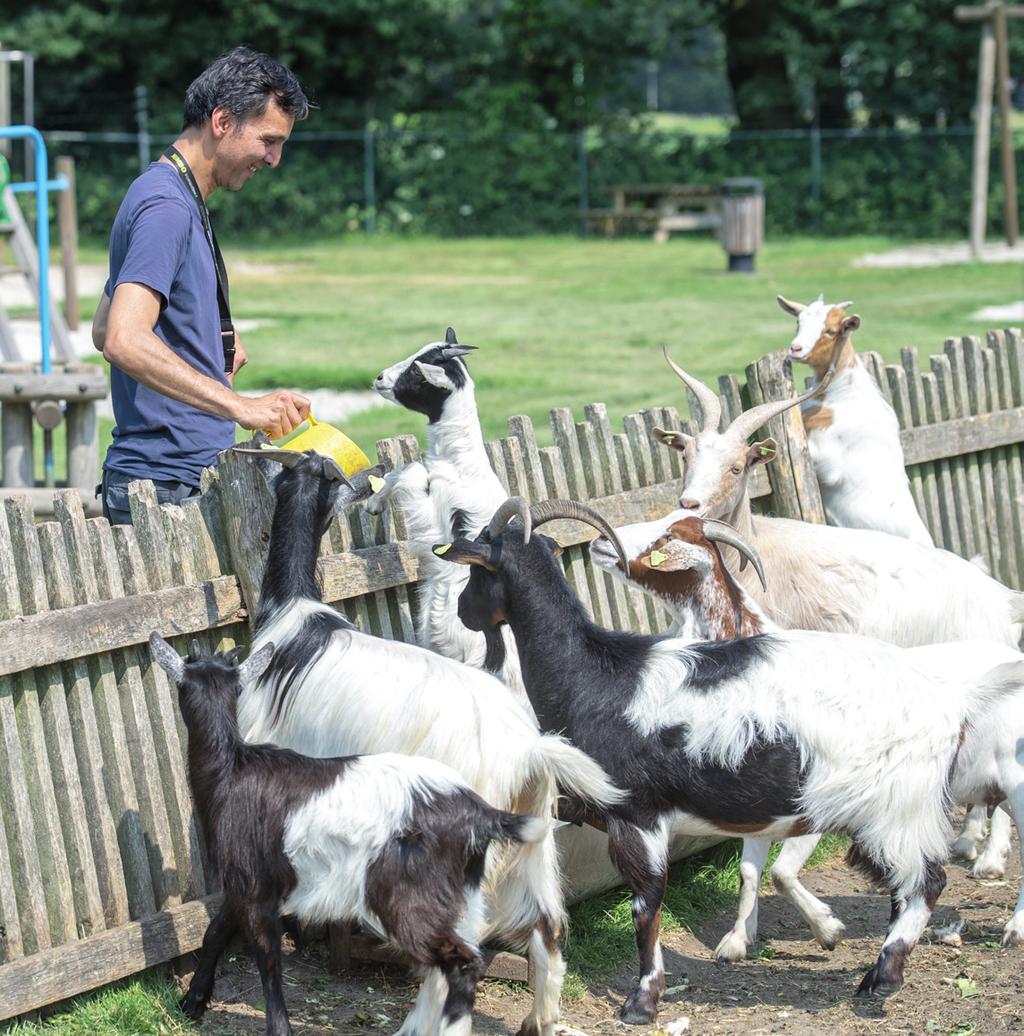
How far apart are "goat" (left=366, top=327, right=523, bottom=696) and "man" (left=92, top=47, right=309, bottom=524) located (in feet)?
1.96

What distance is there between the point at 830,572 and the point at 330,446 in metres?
2.24

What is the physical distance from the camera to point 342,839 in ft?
13.2

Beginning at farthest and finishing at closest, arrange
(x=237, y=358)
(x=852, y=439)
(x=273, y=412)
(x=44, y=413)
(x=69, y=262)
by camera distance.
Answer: (x=69, y=262), (x=44, y=413), (x=852, y=439), (x=237, y=358), (x=273, y=412)

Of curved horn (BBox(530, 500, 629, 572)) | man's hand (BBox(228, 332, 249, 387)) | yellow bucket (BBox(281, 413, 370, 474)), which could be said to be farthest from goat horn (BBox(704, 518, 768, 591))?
man's hand (BBox(228, 332, 249, 387))

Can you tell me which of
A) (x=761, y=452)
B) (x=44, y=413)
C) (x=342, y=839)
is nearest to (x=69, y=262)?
(x=44, y=413)

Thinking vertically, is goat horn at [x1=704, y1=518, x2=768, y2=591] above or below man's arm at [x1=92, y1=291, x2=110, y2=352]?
below

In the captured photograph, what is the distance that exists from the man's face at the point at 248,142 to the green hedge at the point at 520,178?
88.5 feet

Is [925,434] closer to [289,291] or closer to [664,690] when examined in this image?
[664,690]

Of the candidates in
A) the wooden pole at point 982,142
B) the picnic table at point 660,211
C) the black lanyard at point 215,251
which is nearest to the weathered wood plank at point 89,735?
the black lanyard at point 215,251

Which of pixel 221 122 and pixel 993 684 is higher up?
pixel 221 122

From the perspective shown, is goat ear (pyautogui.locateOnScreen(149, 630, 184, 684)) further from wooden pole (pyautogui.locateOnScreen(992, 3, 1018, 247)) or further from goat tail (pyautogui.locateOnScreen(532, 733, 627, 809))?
wooden pole (pyautogui.locateOnScreen(992, 3, 1018, 247))

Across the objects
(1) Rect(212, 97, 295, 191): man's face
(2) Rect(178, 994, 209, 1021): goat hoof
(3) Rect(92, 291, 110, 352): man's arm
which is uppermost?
(1) Rect(212, 97, 295, 191): man's face

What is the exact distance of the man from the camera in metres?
4.73

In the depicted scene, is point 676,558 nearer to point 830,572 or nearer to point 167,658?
point 830,572
